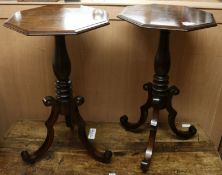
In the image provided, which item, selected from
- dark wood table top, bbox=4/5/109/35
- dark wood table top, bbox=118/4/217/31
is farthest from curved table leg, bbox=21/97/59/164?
dark wood table top, bbox=118/4/217/31

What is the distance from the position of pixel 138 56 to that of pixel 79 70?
1.08ft

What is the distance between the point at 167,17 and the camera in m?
1.00

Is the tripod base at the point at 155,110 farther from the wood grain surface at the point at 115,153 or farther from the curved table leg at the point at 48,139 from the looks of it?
the curved table leg at the point at 48,139

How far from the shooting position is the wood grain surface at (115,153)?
1.17 m

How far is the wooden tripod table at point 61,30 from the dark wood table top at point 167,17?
0.12 meters

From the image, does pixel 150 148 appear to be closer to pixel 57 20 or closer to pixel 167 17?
pixel 167 17

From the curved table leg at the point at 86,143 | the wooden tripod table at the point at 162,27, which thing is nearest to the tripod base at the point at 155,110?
the wooden tripod table at the point at 162,27

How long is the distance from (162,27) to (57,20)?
0.38 meters

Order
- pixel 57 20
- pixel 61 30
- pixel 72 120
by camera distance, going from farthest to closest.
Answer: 1. pixel 72 120
2. pixel 57 20
3. pixel 61 30

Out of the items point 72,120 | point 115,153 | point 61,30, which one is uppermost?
point 61,30

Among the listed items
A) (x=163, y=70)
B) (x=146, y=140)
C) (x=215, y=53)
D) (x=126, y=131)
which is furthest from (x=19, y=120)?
(x=215, y=53)

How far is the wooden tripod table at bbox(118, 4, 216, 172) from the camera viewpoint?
936 millimetres

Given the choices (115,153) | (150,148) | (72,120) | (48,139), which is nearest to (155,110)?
(150,148)

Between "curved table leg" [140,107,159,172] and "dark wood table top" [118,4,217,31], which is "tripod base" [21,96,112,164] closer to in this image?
"curved table leg" [140,107,159,172]
